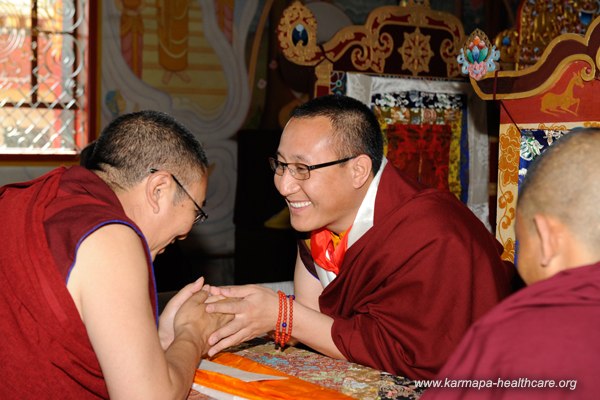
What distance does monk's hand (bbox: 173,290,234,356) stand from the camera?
1974mm

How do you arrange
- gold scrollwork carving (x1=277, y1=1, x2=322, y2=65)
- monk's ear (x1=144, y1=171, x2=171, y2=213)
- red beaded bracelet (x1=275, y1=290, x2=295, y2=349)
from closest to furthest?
monk's ear (x1=144, y1=171, x2=171, y2=213) → red beaded bracelet (x1=275, y1=290, x2=295, y2=349) → gold scrollwork carving (x1=277, y1=1, x2=322, y2=65)

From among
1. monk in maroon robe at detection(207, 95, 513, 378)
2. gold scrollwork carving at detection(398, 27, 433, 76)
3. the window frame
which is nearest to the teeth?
monk in maroon robe at detection(207, 95, 513, 378)

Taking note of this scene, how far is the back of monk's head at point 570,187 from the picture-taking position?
1263 millimetres

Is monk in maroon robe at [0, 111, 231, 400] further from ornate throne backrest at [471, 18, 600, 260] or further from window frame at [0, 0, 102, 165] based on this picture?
window frame at [0, 0, 102, 165]

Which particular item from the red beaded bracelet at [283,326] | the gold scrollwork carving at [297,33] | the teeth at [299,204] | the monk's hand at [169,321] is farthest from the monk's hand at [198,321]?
the gold scrollwork carving at [297,33]

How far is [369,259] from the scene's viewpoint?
2344 mm

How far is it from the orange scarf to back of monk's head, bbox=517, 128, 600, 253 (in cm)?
119

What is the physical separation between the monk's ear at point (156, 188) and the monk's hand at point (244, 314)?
41cm

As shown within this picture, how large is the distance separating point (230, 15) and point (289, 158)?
375 cm

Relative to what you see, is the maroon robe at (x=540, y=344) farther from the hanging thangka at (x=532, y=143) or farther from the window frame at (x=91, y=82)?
the window frame at (x=91, y=82)

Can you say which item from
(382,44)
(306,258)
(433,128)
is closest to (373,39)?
(382,44)

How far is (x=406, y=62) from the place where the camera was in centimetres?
433

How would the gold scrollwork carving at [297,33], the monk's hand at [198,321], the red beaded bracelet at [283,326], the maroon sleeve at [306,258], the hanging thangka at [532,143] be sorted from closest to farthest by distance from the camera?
the monk's hand at [198,321] → the red beaded bracelet at [283,326] → the maroon sleeve at [306,258] → the hanging thangka at [532,143] → the gold scrollwork carving at [297,33]

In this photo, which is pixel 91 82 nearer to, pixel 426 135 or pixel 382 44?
pixel 382 44
